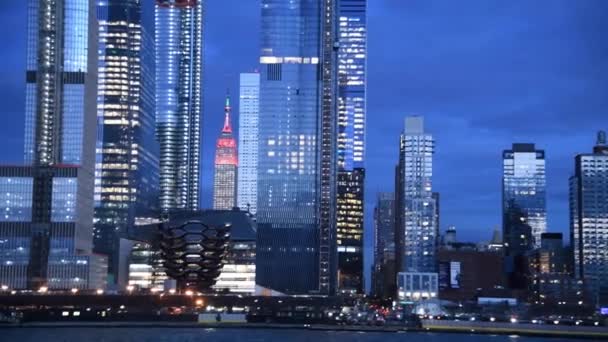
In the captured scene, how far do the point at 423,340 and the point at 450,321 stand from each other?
52.4m

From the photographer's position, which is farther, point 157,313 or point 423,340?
point 157,313

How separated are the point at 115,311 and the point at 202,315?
17.4m

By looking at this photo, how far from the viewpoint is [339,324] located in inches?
7564

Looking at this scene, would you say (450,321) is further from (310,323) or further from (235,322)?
(235,322)

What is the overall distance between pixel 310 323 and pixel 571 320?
52855 millimetres

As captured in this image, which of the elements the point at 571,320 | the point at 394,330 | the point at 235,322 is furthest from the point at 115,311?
the point at 571,320

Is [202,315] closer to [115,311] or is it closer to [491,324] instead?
[115,311]

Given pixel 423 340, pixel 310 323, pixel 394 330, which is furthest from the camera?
pixel 310 323

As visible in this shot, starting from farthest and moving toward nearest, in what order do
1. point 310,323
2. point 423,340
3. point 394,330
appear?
point 310,323, point 394,330, point 423,340

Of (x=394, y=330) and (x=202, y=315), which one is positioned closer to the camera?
(x=394, y=330)

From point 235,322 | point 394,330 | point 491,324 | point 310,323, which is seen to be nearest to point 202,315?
point 235,322

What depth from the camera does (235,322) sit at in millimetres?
195875

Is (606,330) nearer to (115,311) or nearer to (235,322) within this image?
(235,322)

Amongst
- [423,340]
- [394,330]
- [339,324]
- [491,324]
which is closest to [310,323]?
[339,324]
